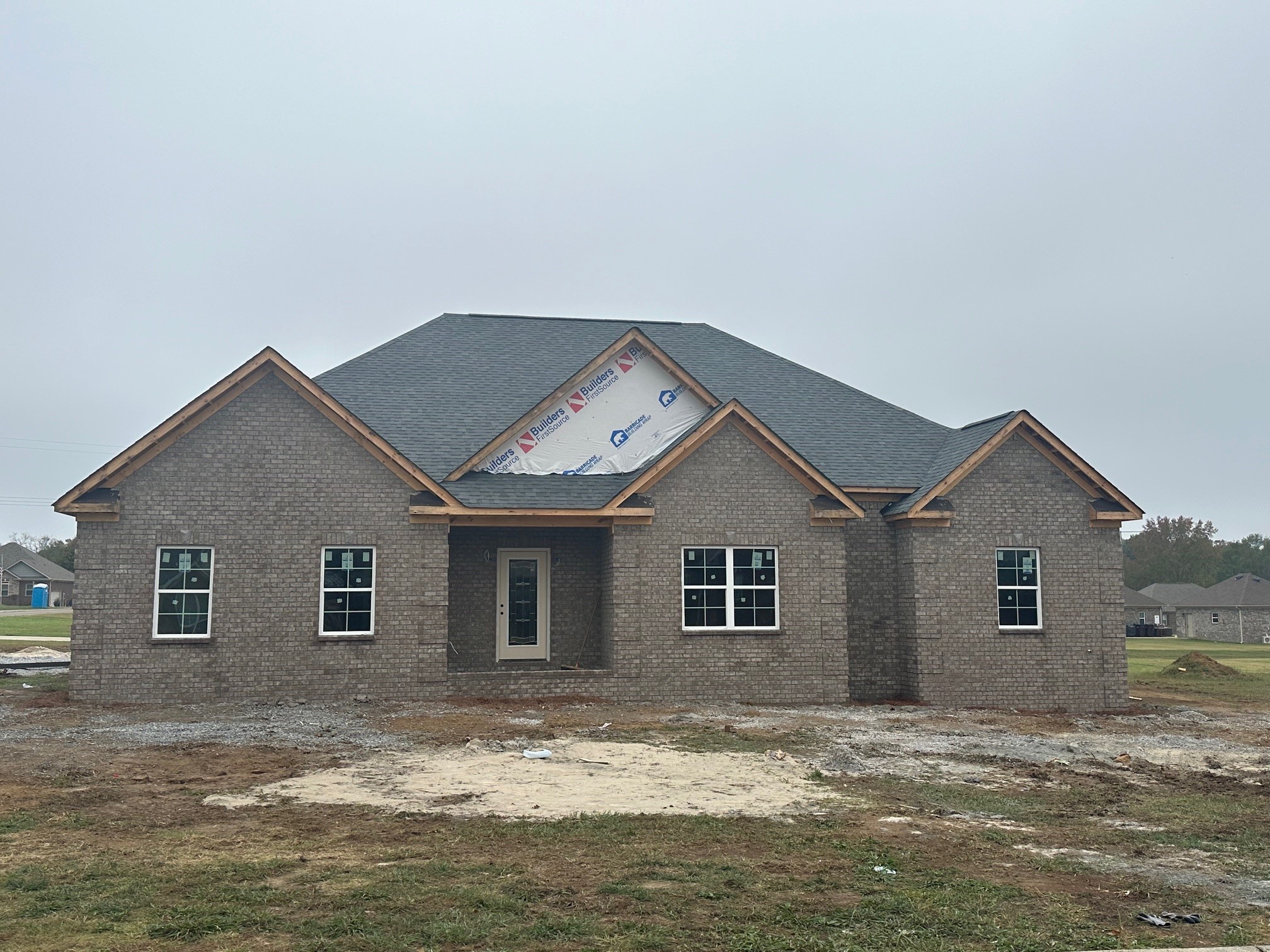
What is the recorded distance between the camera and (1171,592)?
278 feet

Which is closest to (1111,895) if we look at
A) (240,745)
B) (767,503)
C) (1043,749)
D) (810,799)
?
(810,799)

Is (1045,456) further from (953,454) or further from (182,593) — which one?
(182,593)

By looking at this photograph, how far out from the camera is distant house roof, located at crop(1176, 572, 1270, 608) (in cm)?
7538

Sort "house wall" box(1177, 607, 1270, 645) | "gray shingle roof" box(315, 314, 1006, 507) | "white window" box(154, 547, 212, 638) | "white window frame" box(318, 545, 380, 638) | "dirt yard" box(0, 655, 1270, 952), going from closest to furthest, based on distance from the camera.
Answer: "dirt yard" box(0, 655, 1270, 952) → "white window" box(154, 547, 212, 638) → "white window frame" box(318, 545, 380, 638) → "gray shingle roof" box(315, 314, 1006, 507) → "house wall" box(1177, 607, 1270, 645)

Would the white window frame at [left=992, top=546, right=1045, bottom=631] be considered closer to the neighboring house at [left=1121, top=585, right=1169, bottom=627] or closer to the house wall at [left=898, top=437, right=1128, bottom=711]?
the house wall at [left=898, top=437, right=1128, bottom=711]

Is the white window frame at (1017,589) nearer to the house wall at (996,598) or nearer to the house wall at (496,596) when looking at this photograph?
the house wall at (996,598)

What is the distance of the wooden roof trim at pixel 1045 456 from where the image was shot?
63.1ft

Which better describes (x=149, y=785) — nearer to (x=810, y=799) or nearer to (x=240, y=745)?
(x=240, y=745)

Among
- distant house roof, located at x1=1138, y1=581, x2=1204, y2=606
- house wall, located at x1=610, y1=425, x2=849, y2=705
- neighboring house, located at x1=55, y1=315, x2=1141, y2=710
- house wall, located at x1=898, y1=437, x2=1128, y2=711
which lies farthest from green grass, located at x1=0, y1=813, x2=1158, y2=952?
distant house roof, located at x1=1138, y1=581, x2=1204, y2=606

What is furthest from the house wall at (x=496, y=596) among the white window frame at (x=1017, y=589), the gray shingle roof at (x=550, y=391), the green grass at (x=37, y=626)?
the green grass at (x=37, y=626)

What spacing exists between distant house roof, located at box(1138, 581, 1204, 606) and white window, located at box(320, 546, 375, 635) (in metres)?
78.6

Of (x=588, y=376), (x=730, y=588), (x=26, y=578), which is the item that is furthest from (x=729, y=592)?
(x=26, y=578)

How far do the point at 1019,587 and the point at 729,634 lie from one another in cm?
564

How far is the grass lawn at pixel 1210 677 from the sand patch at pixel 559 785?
15744 mm
